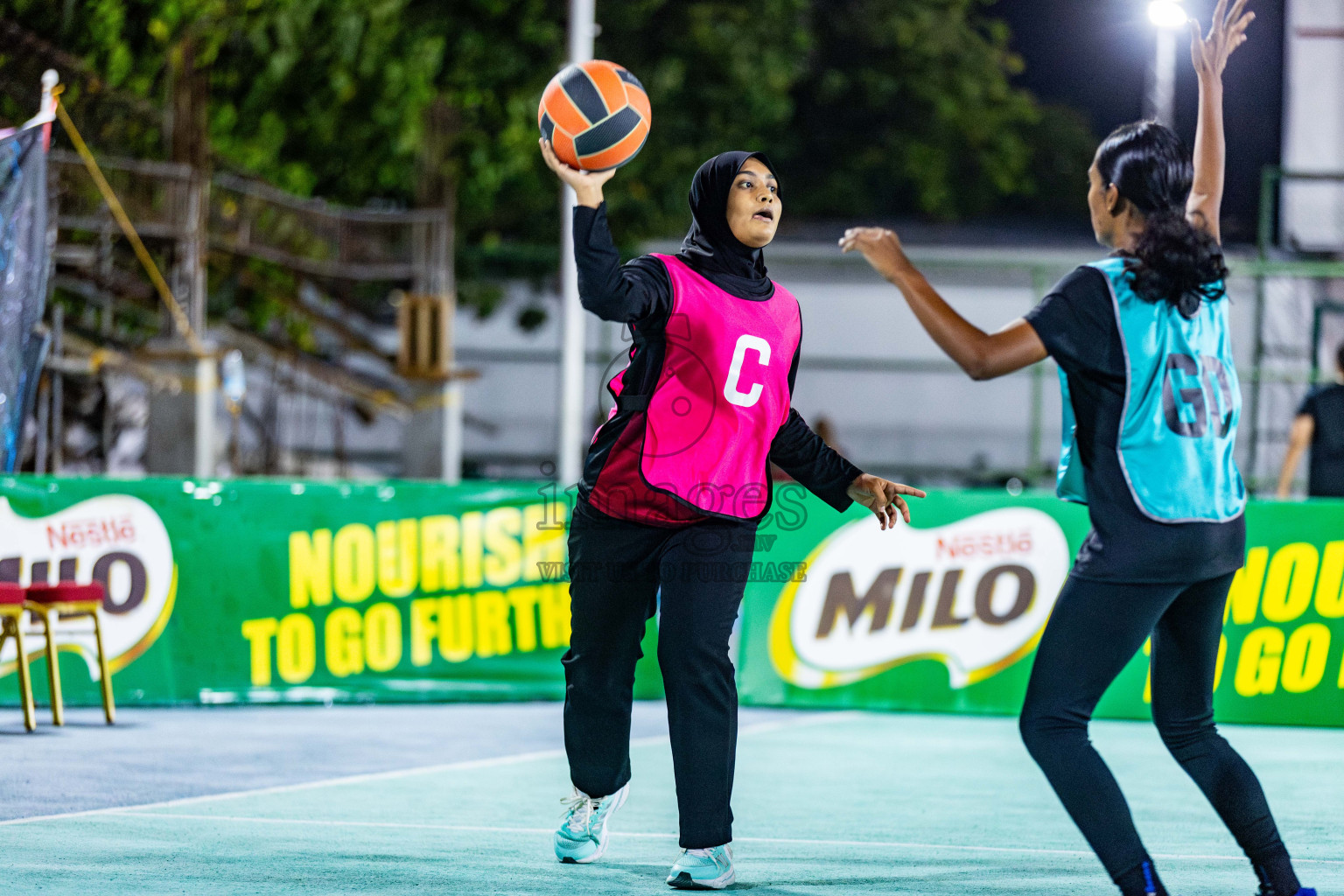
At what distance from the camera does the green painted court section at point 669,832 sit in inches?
179

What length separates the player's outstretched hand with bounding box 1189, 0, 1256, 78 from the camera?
14.7ft

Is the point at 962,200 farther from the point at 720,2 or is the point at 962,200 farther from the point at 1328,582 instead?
the point at 1328,582

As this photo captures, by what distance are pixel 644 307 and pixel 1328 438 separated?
724 cm

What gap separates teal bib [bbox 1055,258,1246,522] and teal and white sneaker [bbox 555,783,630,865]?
1.90 m

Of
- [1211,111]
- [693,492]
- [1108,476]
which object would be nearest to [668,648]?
[693,492]

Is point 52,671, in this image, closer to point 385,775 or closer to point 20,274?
point 20,274

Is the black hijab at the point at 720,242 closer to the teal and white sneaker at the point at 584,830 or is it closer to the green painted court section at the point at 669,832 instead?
the teal and white sneaker at the point at 584,830

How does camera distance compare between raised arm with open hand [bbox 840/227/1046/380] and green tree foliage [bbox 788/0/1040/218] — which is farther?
green tree foliage [bbox 788/0/1040/218]

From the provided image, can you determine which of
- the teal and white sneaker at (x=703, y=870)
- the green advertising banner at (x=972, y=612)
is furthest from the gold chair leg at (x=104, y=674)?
the teal and white sneaker at (x=703, y=870)

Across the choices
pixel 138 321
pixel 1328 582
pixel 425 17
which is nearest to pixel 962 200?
pixel 425 17

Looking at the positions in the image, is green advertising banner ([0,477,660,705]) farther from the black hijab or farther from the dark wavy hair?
the dark wavy hair

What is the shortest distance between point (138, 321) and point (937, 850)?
19.6 m

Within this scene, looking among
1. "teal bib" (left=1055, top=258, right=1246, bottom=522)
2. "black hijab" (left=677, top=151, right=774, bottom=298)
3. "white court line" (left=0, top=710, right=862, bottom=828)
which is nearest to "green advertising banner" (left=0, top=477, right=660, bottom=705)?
"white court line" (left=0, top=710, right=862, bottom=828)

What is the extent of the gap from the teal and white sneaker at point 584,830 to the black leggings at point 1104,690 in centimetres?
157
